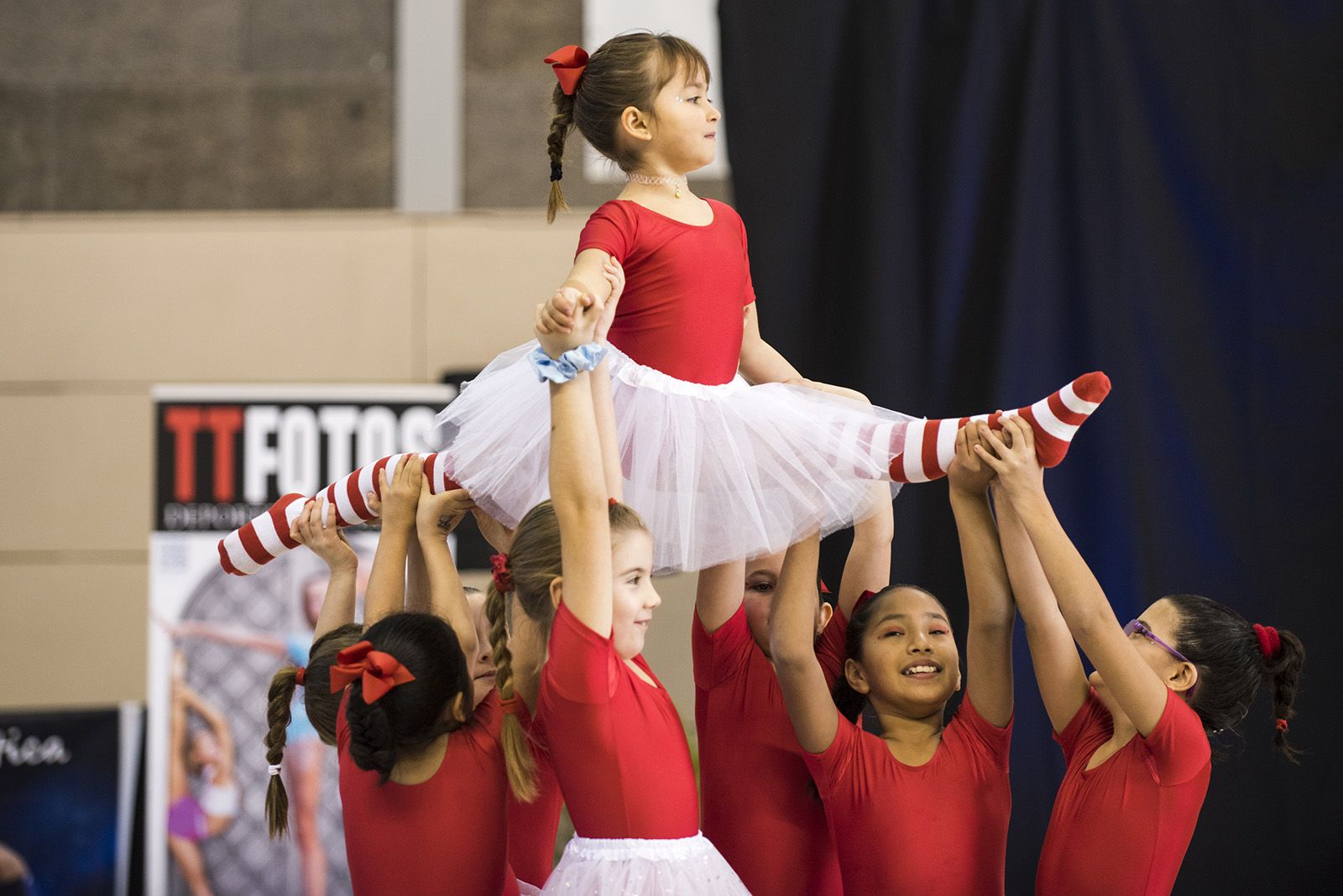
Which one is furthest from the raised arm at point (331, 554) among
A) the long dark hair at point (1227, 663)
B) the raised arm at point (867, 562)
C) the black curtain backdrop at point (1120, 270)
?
the black curtain backdrop at point (1120, 270)

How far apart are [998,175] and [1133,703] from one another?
66.8 inches

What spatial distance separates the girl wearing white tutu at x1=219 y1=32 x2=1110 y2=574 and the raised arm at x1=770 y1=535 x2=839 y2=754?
6 cm

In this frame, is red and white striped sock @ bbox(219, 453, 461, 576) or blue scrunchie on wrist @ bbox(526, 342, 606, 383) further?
red and white striped sock @ bbox(219, 453, 461, 576)

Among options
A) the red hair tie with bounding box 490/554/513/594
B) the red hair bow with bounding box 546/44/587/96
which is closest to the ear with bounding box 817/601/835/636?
the red hair tie with bounding box 490/554/513/594

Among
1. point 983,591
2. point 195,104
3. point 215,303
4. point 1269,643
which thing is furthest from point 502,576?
point 195,104

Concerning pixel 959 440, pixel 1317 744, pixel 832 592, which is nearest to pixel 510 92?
pixel 832 592

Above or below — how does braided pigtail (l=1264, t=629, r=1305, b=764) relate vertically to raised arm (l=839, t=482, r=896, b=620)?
below

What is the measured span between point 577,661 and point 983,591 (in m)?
0.57

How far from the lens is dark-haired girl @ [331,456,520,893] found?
1.52 meters

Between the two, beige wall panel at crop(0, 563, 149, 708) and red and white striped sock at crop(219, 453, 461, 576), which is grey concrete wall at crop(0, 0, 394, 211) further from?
red and white striped sock at crop(219, 453, 461, 576)

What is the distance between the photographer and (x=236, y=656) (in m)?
3.23

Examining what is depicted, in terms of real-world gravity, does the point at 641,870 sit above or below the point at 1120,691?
below

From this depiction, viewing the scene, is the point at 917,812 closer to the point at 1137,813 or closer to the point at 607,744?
the point at 1137,813

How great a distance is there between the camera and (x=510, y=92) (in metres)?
3.50
